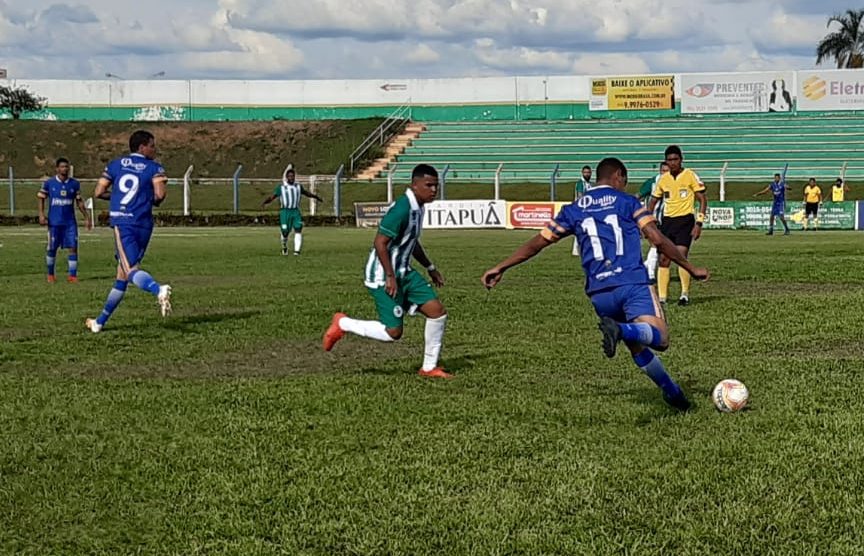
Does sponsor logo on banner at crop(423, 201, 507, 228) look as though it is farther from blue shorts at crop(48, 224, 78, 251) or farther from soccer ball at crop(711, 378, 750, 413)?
soccer ball at crop(711, 378, 750, 413)

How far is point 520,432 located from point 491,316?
636 cm

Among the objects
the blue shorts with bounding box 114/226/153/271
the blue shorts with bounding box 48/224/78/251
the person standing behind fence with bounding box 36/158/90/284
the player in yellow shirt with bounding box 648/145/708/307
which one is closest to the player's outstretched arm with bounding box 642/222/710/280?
the blue shorts with bounding box 114/226/153/271

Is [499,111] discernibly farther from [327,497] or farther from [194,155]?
[327,497]

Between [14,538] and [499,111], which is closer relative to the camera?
[14,538]

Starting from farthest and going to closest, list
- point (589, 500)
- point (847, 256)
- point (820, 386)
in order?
point (847, 256) → point (820, 386) → point (589, 500)

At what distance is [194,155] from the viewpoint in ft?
224

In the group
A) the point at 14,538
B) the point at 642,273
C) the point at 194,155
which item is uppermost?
the point at 194,155

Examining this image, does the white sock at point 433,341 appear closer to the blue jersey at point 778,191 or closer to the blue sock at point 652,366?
the blue sock at point 652,366

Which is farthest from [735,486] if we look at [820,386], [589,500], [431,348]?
[431,348]

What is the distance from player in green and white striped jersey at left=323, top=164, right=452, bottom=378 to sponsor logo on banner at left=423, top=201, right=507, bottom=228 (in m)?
33.1

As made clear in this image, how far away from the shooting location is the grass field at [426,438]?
5207mm

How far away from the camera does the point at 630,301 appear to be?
7.53 m

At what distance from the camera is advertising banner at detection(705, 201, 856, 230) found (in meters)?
40.7

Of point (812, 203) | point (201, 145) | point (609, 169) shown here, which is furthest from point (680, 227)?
point (201, 145)
